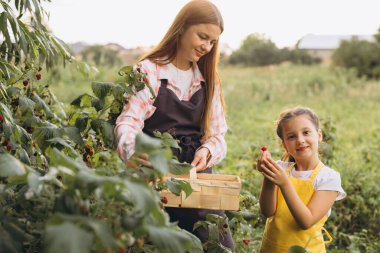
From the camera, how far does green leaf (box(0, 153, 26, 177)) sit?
133cm

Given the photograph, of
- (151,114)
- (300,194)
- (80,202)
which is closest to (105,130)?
(151,114)

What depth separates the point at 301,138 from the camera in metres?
2.43

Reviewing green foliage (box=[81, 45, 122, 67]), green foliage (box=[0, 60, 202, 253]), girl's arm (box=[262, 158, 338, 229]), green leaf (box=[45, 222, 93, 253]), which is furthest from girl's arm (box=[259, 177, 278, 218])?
green foliage (box=[81, 45, 122, 67])

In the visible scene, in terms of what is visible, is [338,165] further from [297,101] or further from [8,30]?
[297,101]

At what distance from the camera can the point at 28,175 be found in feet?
4.37

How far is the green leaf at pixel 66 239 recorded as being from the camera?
41.6 inches

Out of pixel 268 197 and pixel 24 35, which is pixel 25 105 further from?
pixel 268 197

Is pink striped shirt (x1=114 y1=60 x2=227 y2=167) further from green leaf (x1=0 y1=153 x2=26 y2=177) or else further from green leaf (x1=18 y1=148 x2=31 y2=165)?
green leaf (x1=0 y1=153 x2=26 y2=177)

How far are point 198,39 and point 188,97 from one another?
0.27 m

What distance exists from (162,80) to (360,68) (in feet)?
56.6

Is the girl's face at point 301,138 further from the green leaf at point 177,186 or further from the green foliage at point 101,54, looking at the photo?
the green foliage at point 101,54

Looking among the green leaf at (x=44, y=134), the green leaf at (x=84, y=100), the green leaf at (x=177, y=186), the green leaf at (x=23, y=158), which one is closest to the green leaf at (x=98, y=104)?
the green leaf at (x=84, y=100)

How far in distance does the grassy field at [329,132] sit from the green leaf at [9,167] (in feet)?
4.52

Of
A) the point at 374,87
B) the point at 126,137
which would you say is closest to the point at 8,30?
the point at 126,137
